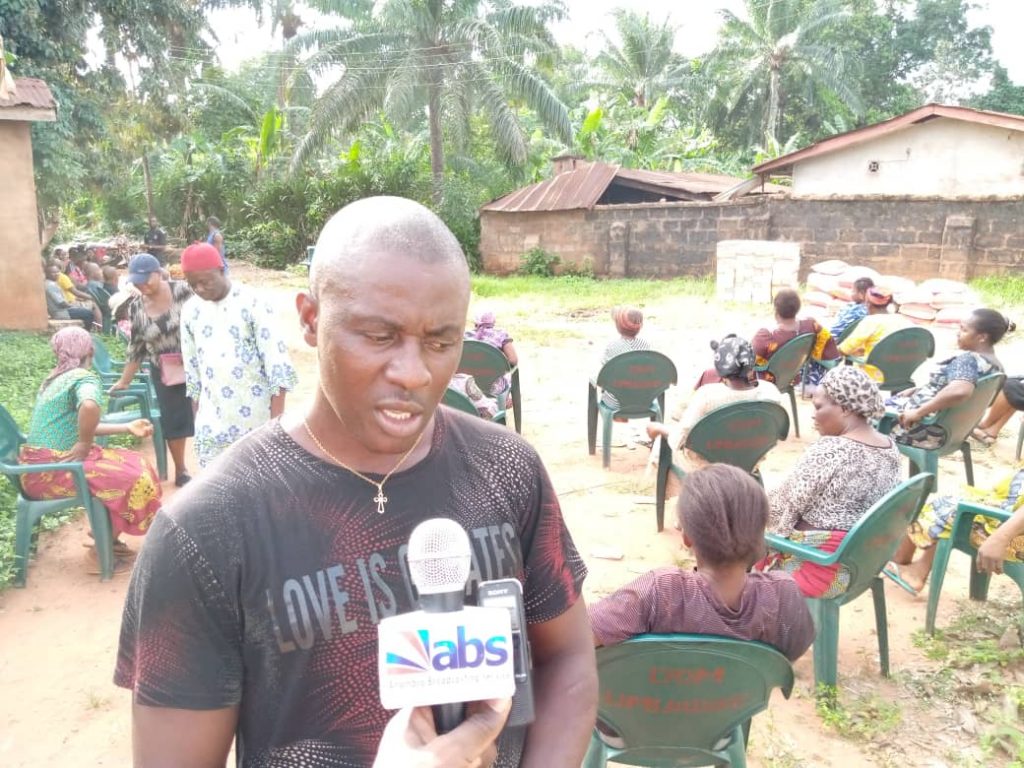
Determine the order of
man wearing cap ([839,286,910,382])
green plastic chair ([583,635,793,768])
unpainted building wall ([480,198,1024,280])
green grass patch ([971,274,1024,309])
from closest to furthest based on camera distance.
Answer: green plastic chair ([583,635,793,768])
man wearing cap ([839,286,910,382])
green grass patch ([971,274,1024,309])
unpainted building wall ([480,198,1024,280])

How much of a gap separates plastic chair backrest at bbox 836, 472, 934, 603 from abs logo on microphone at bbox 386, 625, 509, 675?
2.34 meters

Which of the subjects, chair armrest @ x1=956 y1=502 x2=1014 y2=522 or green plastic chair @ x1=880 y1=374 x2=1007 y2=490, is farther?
green plastic chair @ x1=880 y1=374 x2=1007 y2=490

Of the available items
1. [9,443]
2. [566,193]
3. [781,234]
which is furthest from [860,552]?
[566,193]

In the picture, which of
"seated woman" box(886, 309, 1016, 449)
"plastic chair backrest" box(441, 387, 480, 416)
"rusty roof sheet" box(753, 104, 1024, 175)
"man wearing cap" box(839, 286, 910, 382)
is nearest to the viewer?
"plastic chair backrest" box(441, 387, 480, 416)

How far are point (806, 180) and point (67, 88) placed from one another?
13.7m

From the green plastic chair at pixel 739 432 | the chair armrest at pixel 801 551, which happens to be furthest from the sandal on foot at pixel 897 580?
the chair armrest at pixel 801 551

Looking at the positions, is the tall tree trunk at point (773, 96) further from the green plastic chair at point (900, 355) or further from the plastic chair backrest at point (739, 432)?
the plastic chair backrest at point (739, 432)

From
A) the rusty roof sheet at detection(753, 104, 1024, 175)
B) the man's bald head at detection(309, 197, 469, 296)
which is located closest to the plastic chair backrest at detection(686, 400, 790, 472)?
the man's bald head at detection(309, 197, 469, 296)

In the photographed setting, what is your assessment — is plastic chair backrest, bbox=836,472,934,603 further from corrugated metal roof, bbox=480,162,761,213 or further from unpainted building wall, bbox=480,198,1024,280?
corrugated metal roof, bbox=480,162,761,213

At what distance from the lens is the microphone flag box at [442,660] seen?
83 centimetres

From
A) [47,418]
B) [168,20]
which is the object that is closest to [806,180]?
[168,20]

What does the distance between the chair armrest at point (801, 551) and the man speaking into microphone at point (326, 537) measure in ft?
6.42

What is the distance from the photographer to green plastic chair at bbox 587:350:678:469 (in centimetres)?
545

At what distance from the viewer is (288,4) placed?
1201 inches
